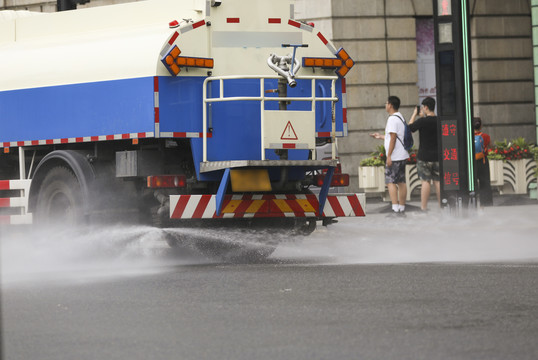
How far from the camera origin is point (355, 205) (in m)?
12.3

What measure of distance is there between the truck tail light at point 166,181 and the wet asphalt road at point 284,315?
1.12m

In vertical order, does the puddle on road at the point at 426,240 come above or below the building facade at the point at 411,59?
below

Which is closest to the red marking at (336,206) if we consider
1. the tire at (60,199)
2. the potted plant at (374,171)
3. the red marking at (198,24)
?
the red marking at (198,24)

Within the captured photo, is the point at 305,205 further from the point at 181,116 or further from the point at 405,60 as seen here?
the point at 405,60

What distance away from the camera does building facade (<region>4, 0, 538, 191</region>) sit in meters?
23.4

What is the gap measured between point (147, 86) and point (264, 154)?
1.27 meters

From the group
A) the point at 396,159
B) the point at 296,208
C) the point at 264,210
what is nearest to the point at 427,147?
the point at 396,159

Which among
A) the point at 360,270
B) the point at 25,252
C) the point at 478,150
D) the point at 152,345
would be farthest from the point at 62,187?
the point at 478,150

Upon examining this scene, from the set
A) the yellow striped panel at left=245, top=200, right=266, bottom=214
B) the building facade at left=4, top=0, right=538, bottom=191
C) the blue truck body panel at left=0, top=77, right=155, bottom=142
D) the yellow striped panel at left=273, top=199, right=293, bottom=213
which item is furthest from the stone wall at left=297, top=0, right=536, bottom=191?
the yellow striped panel at left=245, top=200, right=266, bottom=214

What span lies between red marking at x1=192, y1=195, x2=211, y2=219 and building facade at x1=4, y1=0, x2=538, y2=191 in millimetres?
12084

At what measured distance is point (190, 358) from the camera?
20.5 ft

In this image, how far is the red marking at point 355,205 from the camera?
12.3 metres

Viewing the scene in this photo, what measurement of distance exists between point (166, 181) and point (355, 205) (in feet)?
6.59

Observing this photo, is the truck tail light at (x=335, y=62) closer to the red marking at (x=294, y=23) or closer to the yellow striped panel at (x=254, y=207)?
the red marking at (x=294, y=23)
